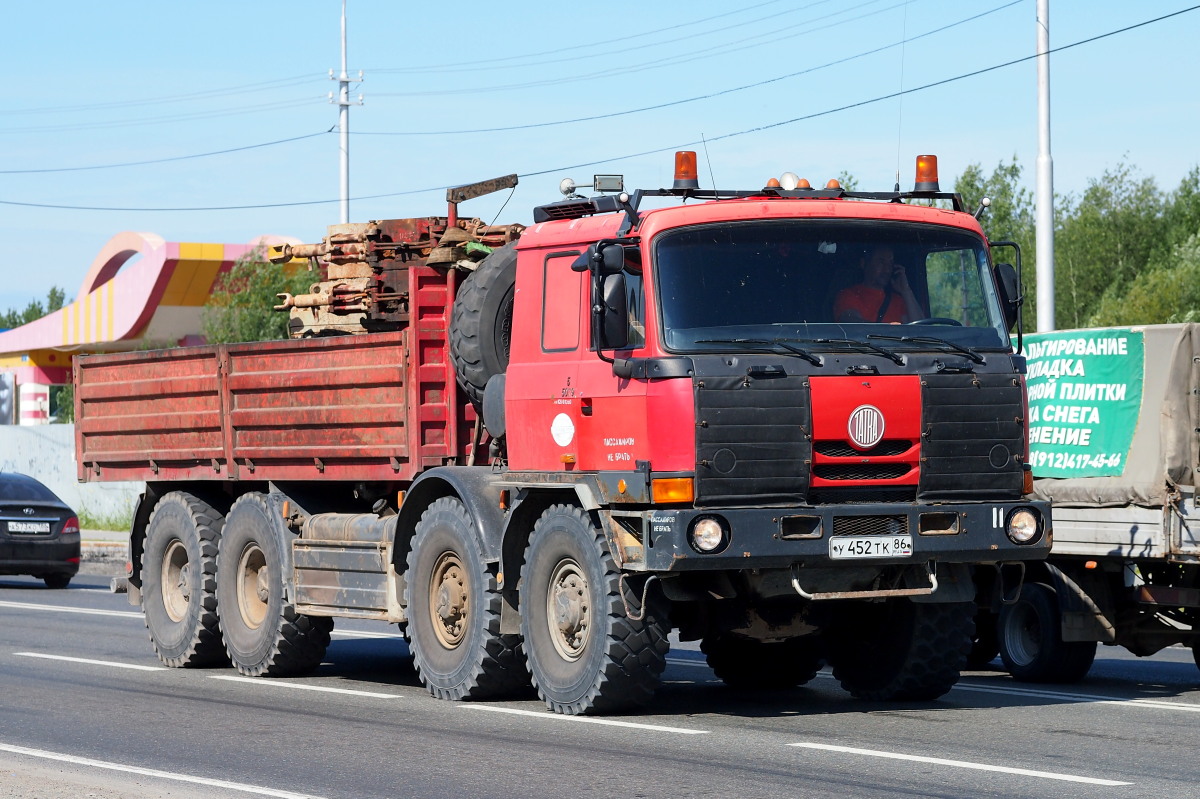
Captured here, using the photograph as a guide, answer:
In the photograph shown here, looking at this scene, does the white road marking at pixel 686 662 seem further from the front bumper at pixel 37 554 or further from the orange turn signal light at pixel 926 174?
the front bumper at pixel 37 554

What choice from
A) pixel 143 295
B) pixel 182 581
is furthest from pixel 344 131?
pixel 182 581

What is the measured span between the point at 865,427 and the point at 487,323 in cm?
281

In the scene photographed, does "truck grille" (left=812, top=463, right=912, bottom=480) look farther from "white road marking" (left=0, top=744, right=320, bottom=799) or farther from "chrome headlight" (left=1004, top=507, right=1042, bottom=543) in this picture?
"white road marking" (left=0, top=744, right=320, bottom=799)

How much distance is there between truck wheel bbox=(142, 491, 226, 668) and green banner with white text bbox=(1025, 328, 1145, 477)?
6334mm

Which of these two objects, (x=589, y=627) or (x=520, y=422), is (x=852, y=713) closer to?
(x=589, y=627)

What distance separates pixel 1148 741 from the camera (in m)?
9.64

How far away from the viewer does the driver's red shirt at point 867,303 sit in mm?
10406

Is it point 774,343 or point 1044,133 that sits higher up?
point 1044,133

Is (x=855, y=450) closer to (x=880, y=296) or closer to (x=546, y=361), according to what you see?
(x=880, y=296)

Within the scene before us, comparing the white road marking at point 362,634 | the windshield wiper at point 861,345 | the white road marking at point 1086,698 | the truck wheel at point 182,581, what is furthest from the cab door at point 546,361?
the white road marking at point 362,634

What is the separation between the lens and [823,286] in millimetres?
10375

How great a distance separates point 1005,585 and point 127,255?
151 ft

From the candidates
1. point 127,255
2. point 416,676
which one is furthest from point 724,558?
point 127,255

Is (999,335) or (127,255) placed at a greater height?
(127,255)
